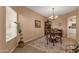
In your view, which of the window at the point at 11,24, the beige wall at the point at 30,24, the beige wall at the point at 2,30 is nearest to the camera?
the beige wall at the point at 2,30

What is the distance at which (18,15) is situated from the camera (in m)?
2.28

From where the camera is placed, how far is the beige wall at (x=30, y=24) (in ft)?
7.71

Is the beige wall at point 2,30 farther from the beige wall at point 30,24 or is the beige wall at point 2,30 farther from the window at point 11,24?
the beige wall at point 30,24

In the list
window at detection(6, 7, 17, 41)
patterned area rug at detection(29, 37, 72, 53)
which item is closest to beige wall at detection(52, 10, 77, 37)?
patterned area rug at detection(29, 37, 72, 53)

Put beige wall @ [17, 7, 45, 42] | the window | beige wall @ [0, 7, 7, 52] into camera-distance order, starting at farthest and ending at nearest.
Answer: beige wall @ [17, 7, 45, 42] → the window → beige wall @ [0, 7, 7, 52]

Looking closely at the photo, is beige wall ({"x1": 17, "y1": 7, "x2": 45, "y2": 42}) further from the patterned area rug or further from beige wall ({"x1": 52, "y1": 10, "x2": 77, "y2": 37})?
beige wall ({"x1": 52, "y1": 10, "x2": 77, "y2": 37})

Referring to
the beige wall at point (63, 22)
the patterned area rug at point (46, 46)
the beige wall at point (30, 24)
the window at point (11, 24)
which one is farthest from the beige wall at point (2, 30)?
the beige wall at point (63, 22)

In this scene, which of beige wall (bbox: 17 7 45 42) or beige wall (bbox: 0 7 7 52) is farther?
beige wall (bbox: 17 7 45 42)

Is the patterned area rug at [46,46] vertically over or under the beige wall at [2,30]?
under

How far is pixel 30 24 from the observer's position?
7.90ft

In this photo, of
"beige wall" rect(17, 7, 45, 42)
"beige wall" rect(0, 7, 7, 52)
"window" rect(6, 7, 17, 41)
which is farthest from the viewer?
"beige wall" rect(17, 7, 45, 42)

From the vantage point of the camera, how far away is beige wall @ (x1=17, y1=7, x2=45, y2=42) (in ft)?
7.71

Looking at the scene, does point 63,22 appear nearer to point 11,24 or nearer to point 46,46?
point 46,46
